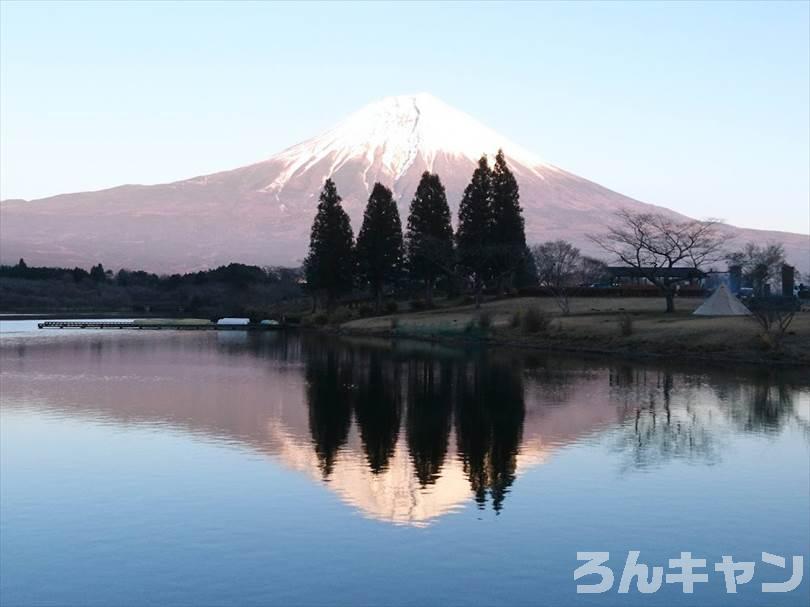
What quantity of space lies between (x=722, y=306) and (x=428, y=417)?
3666 centimetres

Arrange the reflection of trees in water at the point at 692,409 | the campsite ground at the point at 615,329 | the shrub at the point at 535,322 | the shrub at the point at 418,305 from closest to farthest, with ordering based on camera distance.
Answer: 1. the reflection of trees in water at the point at 692,409
2. the campsite ground at the point at 615,329
3. the shrub at the point at 535,322
4. the shrub at the point at 418,305

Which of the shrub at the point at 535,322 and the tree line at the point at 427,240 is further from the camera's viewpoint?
the tree line at the point at 427,240

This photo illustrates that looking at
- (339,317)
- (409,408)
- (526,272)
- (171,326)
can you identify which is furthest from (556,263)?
(409,408)

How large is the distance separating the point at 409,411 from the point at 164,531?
15.1m

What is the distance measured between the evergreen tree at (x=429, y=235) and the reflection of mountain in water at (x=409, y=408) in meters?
32.4

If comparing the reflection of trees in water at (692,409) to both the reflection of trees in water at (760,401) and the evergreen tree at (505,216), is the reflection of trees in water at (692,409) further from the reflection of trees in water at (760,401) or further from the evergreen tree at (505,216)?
the evergreen tree at (505,216)

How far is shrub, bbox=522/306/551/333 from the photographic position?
201 ft

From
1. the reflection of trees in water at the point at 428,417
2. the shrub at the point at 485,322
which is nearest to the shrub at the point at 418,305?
the shrub at the point at 485,322

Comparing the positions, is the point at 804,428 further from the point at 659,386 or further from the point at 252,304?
the point at 252,304

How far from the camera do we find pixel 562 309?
70.1 m

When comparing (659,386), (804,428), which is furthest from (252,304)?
(804,428)

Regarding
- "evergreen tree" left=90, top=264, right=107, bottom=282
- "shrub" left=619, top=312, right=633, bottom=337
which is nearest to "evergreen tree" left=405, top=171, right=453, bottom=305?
"shrub" left=619, top=312, right=633, bottom=337

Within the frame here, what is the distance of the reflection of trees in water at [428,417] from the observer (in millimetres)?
21562

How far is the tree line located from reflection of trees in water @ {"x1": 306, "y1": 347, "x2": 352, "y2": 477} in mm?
33035
